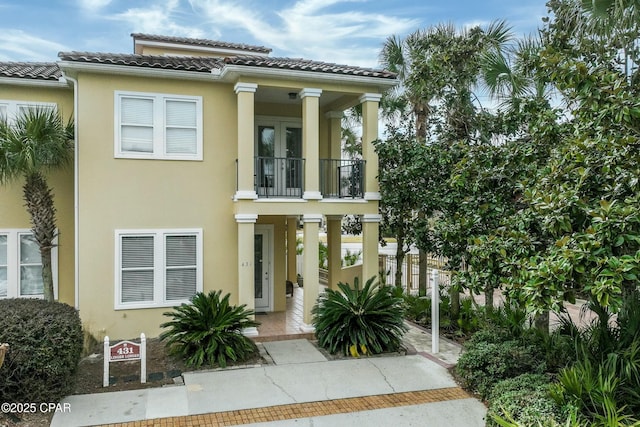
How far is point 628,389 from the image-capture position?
6.43m

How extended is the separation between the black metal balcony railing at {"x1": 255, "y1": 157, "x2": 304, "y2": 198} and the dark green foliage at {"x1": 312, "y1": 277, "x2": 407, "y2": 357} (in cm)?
394

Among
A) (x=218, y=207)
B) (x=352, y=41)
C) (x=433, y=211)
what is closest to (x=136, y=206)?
(x=218, y=207)

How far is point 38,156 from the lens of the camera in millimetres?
9766

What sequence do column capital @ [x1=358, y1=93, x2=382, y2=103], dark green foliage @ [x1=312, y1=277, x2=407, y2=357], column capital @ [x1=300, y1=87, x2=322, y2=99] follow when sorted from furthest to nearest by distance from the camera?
column capital @ [x1=358, y1=93, x2=382, y2=103], column capital @ [x1=300, y1=87, x2=322, y2=99], dark green foliage @ [x1=312, y1=277, x2=407, y2=357]

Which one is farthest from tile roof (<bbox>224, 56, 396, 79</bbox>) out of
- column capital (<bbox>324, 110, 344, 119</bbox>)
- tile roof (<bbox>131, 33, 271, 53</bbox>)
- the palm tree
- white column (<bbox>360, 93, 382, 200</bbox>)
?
tile roof (<bbox>131, 33, 271, 53</bbox>)

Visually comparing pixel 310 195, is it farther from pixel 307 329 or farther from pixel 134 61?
pixel 134 61

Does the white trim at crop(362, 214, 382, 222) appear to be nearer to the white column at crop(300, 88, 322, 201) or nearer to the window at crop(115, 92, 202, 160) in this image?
the white column at crop(300, 88, 322, 201)

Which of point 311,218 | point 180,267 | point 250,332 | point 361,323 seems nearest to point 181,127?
point 180,267

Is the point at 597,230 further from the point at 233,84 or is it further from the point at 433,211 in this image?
the point at 233,84

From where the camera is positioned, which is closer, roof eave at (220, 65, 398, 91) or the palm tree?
the palm tree

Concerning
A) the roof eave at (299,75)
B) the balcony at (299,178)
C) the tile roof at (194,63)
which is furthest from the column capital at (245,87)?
the balcony at (299,178)

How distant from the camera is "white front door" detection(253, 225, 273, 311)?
14.3 meters

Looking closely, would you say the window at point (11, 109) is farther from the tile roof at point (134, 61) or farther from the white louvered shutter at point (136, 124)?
the white louvered shutter at point (136, 124)

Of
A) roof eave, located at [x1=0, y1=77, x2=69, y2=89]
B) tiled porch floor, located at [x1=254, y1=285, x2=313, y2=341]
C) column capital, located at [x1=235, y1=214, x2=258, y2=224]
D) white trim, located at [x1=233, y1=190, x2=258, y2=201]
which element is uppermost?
roof eave, located at [x1=0, y1=77, x2=69, y2=89]
